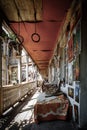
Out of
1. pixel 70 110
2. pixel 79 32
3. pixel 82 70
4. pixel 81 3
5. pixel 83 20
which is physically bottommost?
pixel 70 110

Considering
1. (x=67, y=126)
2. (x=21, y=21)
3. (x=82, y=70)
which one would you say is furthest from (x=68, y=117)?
(x=21, y=21)

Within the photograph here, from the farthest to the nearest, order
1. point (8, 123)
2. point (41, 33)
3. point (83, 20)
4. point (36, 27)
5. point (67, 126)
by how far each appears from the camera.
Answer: point (41, 33), point (36, 27), point (8, 123), point (67, 126), point (83, 20)

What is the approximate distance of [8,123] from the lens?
4.04 meters

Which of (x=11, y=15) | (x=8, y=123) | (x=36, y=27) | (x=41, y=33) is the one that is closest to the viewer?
(x=8, y=123)

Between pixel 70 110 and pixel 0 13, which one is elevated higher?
pixel 0 13

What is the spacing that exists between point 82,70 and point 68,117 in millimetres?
1533

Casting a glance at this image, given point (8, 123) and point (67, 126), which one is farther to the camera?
point (8, 123)

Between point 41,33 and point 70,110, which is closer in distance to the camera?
point 70,110

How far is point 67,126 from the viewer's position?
3.60m

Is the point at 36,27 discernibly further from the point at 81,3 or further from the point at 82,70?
the point at 82,70

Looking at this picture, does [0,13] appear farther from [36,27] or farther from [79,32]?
[79,32]

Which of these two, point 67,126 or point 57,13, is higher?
point 57,13

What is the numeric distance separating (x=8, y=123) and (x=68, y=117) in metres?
1.57

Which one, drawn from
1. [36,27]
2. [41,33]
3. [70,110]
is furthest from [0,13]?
[70,110]
